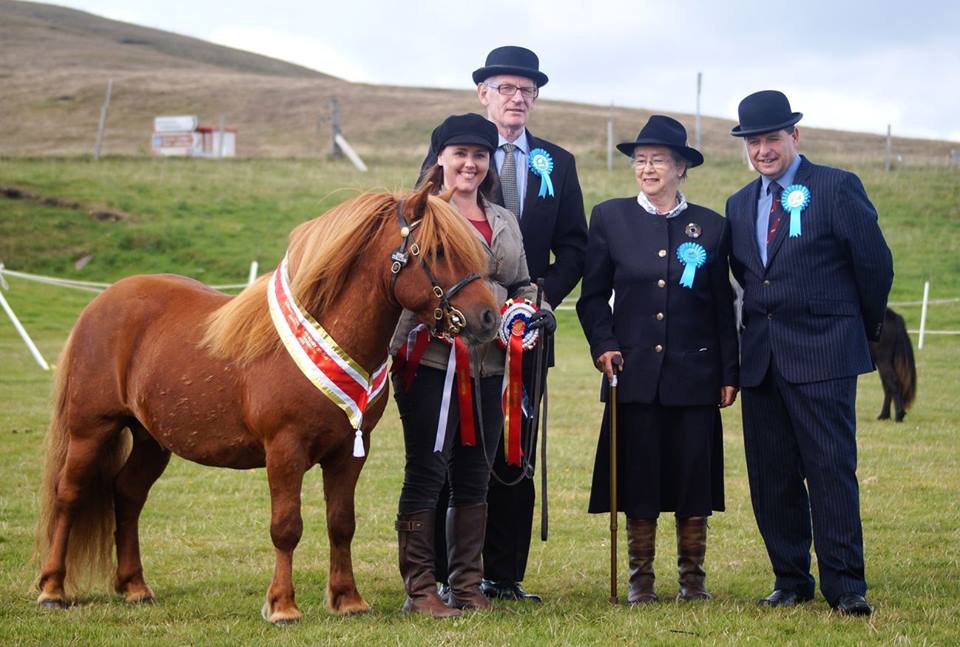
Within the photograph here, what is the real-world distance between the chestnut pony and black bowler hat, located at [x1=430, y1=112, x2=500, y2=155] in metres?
0.43

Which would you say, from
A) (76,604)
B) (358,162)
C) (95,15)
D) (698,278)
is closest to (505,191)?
(698,278)

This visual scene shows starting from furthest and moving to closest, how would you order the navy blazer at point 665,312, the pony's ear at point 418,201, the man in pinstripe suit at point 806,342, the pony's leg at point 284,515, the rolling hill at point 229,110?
the rolling hill at point 229,110 → the navy blazer at point 665,312 → the man in pinstripe suit at point 806,342 → the pony's leg at point 284,515 → the pony's ear at point 418,201

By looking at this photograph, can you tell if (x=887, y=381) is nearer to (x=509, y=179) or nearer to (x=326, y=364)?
(x=509, y=179)

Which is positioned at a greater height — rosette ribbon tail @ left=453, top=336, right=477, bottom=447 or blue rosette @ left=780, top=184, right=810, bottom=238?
blue rosette @ left=780, top=184, right=810, bottom=238

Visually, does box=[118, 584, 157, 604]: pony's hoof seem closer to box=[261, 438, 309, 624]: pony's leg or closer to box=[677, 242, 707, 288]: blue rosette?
box=[261, 438, 309, 624]: pony's leg

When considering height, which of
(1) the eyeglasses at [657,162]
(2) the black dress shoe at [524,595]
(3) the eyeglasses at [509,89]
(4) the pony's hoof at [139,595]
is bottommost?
(4) the pony's hoof at [139,595]

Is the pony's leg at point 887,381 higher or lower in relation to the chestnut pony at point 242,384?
lower

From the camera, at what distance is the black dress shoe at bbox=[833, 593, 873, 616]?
194 inches

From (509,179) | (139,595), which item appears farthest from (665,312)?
(139,595)

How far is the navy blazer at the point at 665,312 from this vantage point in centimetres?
532

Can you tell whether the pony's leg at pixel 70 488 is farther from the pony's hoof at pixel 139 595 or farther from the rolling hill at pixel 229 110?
the rolling hill at pixel 229 110

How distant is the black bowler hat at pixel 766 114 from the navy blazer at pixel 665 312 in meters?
0.47

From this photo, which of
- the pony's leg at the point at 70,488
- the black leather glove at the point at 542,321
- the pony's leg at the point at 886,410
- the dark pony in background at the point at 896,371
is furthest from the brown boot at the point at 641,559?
the pony's leg at the point at 886,410

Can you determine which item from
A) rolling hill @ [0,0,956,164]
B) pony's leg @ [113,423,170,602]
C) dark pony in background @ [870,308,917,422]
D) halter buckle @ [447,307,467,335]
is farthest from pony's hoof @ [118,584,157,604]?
rolling hill @ [0,0,956,164]
